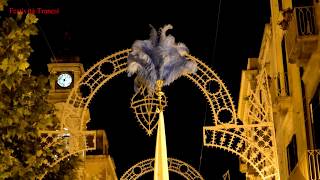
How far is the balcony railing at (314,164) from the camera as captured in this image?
16.5m

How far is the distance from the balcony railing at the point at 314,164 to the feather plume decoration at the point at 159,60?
341 cm

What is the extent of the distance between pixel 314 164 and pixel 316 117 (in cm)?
189

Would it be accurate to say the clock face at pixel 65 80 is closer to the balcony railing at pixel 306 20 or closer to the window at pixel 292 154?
the window at pixel 292 154

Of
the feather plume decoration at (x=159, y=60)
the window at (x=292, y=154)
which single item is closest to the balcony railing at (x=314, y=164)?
the feather plume decoration at (x=159, y=60)

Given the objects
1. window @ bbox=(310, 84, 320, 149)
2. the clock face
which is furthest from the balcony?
the clock face

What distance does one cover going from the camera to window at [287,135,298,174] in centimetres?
2106

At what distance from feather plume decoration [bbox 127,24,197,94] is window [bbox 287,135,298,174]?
5294 mm

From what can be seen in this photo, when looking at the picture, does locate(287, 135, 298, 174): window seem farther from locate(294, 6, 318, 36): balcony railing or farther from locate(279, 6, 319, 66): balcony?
locate(294, 6, 318, 36): balcony railing

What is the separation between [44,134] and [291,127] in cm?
777

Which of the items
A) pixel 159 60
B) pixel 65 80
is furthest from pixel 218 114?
pixel 65 80

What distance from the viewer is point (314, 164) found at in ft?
54.3

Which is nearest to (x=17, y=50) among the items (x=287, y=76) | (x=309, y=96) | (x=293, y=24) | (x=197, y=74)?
(x=197, y=74)

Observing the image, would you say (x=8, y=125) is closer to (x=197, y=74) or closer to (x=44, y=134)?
(x=44, y=134)

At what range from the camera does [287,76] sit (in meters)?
21.5
